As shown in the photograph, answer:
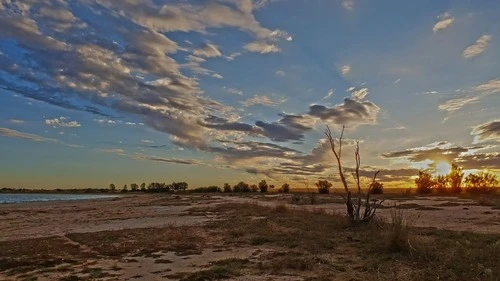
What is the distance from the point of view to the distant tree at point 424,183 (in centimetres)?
7431

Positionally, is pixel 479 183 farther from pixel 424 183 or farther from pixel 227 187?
pixel 227 187

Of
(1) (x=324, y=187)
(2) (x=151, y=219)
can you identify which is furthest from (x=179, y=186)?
(2) (x=151, y=219)

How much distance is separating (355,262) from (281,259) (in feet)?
6.76

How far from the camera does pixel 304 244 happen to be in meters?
14.5

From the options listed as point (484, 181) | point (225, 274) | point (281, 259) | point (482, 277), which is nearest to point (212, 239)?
point (281, 259)

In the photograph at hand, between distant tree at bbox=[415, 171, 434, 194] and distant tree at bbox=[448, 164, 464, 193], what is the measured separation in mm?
3233

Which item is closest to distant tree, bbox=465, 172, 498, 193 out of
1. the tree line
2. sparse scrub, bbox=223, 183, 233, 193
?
the tree line

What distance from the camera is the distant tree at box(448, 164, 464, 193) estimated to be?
71431mm

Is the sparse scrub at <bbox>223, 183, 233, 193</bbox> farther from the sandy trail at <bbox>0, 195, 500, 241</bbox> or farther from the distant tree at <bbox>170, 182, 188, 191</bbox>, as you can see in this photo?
the sandy trail at <bbox>0, 195, 500, 241</bbox>

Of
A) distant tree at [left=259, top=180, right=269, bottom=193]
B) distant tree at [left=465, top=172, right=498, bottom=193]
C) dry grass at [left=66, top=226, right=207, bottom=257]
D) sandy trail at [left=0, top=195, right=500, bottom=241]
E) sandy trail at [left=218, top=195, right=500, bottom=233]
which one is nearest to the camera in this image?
dry grass at [left=66, top=226, right=207, bottom=257]

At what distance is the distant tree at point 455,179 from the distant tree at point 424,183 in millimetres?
3233

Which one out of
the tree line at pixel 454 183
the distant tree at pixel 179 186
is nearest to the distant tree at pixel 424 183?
the tree line at pixel 454 183

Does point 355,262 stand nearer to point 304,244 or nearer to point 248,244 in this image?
point 304,244

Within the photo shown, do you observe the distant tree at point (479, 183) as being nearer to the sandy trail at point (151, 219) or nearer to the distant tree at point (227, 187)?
the sandy trail at point (151, 219)
